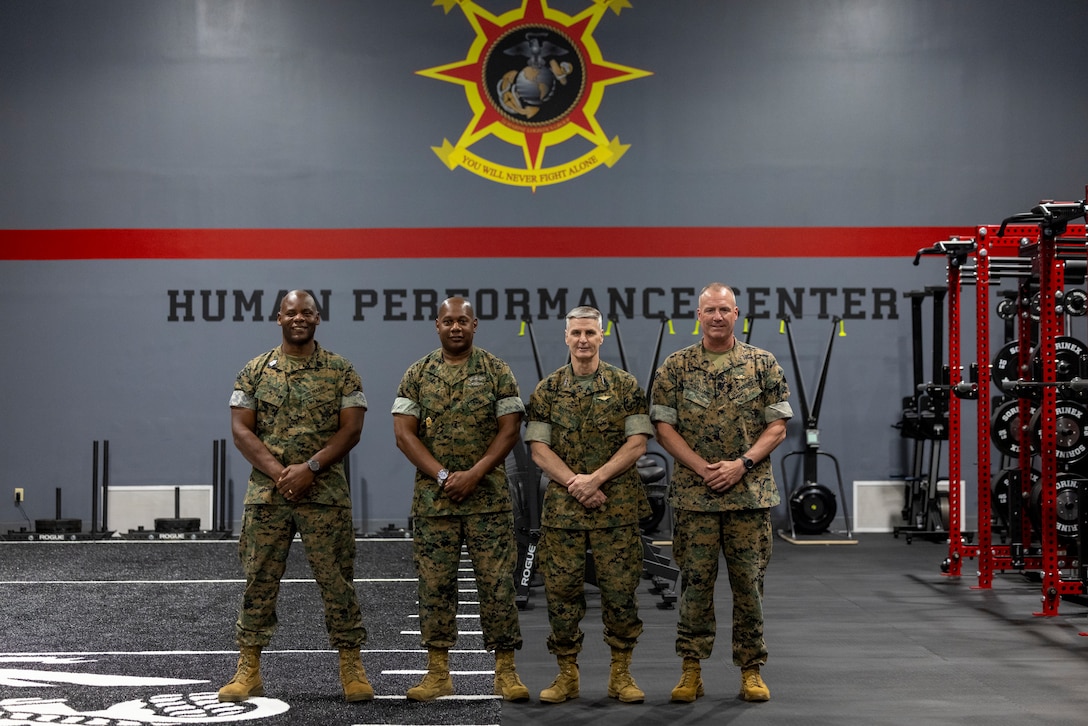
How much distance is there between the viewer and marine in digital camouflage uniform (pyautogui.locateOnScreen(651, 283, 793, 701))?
3965 mm

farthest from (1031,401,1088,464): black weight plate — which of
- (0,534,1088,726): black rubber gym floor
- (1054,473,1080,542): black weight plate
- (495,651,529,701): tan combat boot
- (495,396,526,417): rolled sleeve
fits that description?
(495,651,529,701): tan combat boot

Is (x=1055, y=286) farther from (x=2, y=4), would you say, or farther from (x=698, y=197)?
(x=2, y=4)

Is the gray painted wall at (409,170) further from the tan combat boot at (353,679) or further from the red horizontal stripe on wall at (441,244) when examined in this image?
the tan combat boot at (353,679)

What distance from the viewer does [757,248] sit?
368 inches

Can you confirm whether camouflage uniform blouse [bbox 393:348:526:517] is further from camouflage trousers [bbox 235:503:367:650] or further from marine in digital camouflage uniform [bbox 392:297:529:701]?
camouflage trousers [bbox 235:503:367:650]

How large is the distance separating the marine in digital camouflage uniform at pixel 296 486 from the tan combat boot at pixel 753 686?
4.62ft

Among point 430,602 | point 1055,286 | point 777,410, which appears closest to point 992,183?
point 1055,286

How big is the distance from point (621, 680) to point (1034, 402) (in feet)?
13.4

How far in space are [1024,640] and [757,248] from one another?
4.87 meters

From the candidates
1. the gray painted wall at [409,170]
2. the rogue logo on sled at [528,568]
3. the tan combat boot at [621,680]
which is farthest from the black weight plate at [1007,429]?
the tan combat boot at [621,680]

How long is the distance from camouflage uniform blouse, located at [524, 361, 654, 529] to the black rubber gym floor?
711mm

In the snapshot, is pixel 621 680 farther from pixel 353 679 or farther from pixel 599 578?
pixel 353 679

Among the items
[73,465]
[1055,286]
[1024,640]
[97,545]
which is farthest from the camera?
[73,465]

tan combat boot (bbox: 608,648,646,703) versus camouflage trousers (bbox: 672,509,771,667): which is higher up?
camouflage trousers (bbox: 672,509,771,667)
